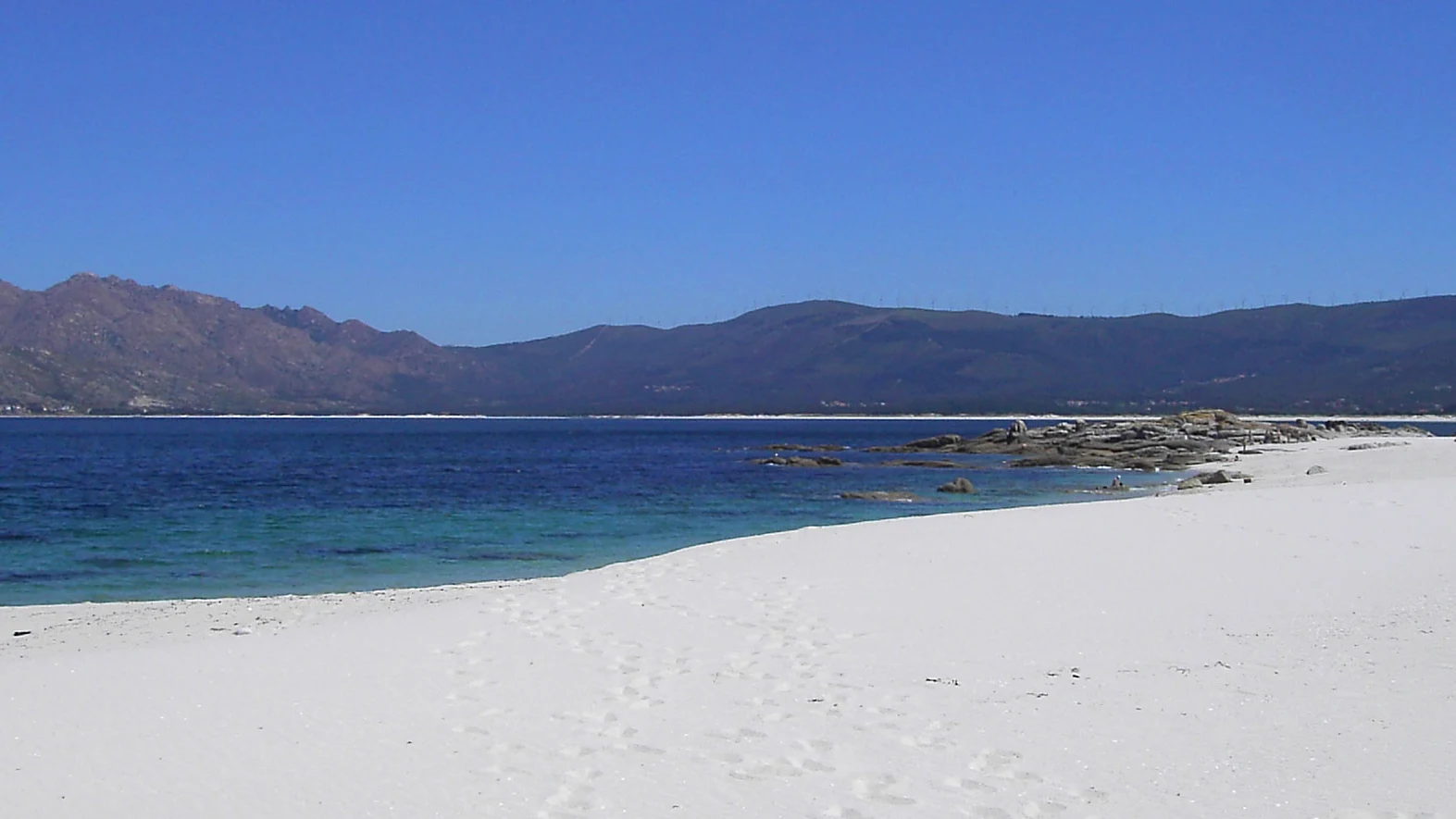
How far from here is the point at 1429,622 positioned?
34.5 feet

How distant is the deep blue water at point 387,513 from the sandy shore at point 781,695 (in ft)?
15.3

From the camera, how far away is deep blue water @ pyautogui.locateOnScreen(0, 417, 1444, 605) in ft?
66.2

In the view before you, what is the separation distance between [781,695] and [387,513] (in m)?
24.8

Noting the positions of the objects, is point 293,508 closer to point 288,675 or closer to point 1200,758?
point 288,675

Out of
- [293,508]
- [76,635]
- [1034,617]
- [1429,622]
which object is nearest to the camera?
[1429,622]

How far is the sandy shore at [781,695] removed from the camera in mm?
6695

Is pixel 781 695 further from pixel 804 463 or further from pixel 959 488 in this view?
pixel 804 463

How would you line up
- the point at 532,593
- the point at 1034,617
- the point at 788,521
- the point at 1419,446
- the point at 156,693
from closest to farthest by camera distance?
the point at 156,693 < the point at 1034,617 < the point at 532,593 < the point at 788,521 < the point at 1419,446

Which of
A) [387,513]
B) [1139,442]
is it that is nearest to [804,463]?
[1139,442]

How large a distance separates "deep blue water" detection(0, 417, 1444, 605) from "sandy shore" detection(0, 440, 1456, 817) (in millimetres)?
4661

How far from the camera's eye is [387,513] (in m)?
31.7

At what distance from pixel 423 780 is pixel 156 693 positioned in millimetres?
3680

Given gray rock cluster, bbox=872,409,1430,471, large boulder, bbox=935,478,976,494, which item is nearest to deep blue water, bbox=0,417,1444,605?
large boulder, bbox=935,478,976,494

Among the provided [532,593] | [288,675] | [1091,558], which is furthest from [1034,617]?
[288,675]
